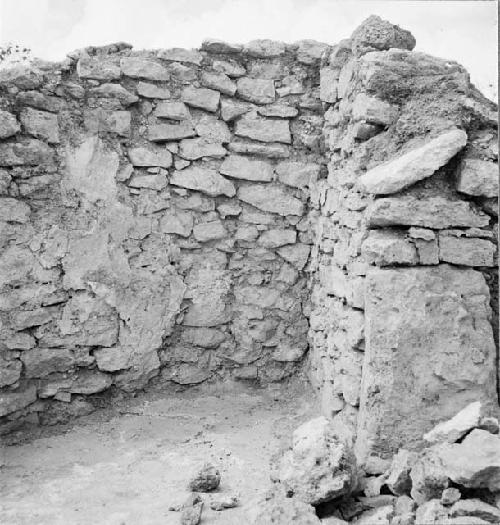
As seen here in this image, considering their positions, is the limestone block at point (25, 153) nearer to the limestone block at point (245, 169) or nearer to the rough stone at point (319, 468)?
the limestone block at point (245, 169)

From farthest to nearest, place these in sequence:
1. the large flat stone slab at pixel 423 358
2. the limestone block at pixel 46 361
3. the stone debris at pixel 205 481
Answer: the limestone block at pixel 46 361 → the stone debris at pixel 205 481 → the large flat stone slab at pixel 423 358

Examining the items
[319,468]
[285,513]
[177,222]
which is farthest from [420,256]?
[177,222]

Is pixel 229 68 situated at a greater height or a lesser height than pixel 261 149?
greater

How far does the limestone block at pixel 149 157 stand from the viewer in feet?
13.4

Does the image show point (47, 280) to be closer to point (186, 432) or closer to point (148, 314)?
point (148, 314)

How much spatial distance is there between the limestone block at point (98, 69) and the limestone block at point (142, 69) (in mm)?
54

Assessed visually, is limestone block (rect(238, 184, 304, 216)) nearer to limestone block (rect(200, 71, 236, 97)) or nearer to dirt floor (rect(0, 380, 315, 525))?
limestone block (rect(200, 71, 236, 97))

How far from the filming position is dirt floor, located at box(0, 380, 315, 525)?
2949 mm

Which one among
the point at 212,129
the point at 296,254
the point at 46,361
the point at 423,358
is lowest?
the point at 46,361

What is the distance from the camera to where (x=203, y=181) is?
4188 millimetres

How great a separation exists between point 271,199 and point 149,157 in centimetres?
93

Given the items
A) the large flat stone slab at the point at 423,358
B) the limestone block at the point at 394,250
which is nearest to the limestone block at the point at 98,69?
the limestone block at the point at 394,250

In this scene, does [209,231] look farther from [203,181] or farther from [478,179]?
[478,179]

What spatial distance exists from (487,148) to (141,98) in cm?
234
